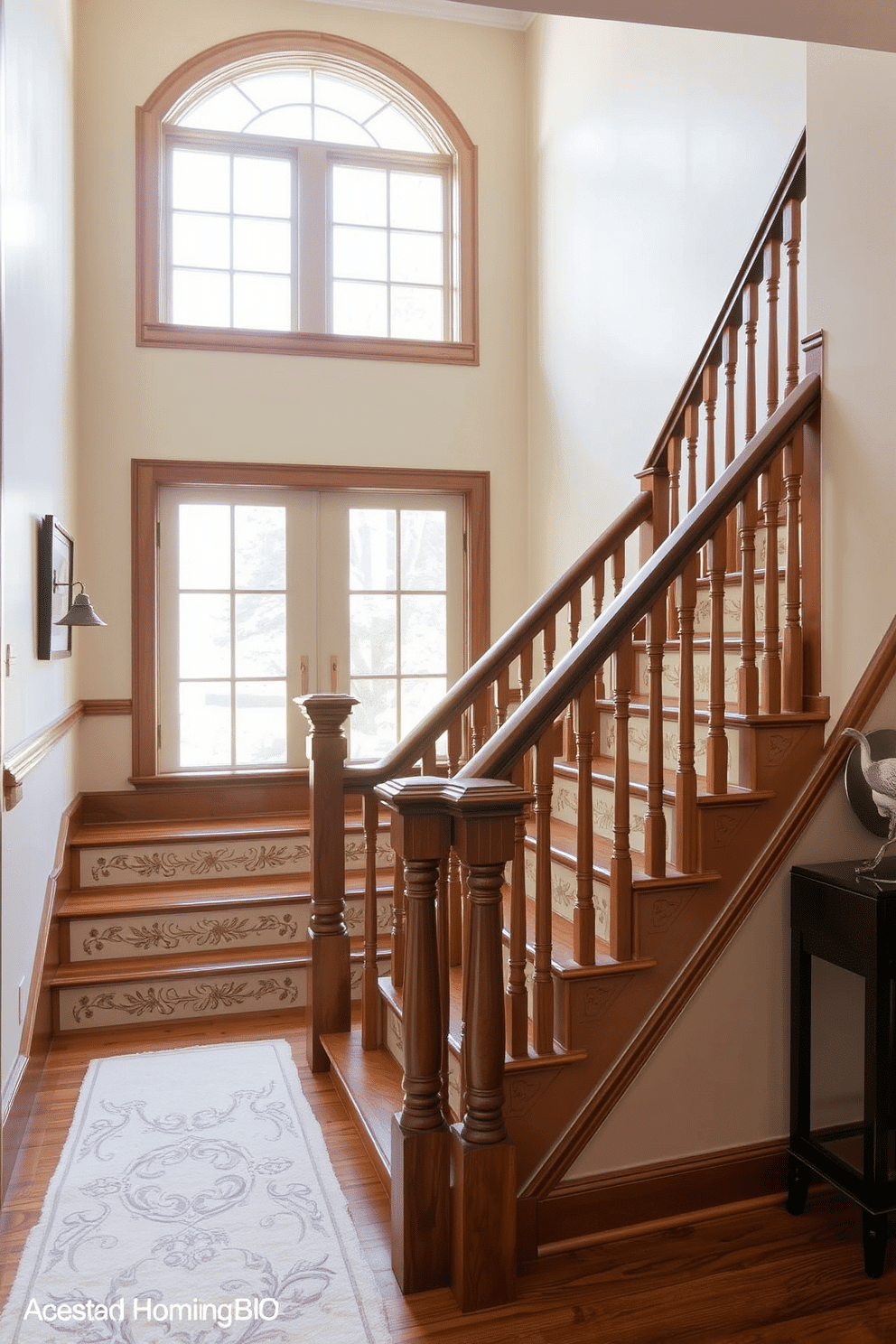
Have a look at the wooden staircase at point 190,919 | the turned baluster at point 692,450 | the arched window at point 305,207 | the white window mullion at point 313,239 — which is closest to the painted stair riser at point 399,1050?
the wooden staircase at point 190,919

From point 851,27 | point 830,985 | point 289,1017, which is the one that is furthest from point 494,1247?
point 851,27

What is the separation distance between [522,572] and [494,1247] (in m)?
4.06

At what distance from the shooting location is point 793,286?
3172mm

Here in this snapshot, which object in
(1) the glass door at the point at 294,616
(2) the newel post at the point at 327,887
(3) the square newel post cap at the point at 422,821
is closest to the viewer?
(3) the square newel post cap at the point at 422,821

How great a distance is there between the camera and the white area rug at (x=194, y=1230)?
215 cm

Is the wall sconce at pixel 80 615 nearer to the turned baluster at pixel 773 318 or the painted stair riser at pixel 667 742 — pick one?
the painted stair riser at pixel 667 742

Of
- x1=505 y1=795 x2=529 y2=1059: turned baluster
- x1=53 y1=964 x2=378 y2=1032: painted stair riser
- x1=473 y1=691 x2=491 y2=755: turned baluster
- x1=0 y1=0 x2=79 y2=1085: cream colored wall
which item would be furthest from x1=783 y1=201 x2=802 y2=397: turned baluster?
x1=53 y1=964 x2=378 y2=1032: painted stair riser

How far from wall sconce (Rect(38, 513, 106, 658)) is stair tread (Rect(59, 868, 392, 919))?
1063 millimetres

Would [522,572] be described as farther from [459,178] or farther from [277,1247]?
[277,1247]

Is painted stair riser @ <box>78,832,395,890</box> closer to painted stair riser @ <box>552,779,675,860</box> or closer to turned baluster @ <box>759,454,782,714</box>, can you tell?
painted stair riser @ <box>552,779,675,860</box>

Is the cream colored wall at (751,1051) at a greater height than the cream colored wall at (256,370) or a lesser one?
lesser

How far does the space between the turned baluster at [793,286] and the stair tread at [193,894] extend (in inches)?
100.0

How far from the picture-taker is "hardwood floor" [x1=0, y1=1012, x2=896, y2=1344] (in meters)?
2.08

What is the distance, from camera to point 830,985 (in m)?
2.63
